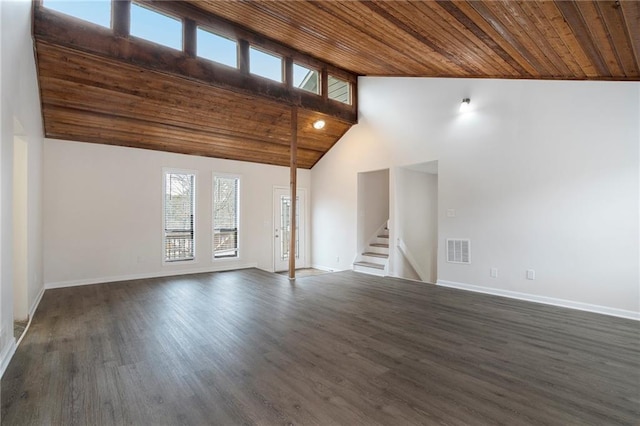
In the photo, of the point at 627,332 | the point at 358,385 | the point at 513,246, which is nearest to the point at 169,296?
the point at 358,385

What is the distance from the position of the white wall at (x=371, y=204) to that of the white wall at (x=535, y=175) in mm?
1137

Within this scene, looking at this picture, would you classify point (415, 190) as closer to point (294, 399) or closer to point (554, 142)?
point (554, 142)

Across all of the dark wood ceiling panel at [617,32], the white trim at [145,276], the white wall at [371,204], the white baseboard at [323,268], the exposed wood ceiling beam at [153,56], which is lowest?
the white baseboard at [323,268]

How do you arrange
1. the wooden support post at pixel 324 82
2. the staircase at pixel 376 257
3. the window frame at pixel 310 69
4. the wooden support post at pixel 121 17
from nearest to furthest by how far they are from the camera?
1. the wooden support post at pixel 121 17
2. the window frame at pixel 310 69
3. the wooden support post at pixel 324 82
4. the staircase at pixel 376 257

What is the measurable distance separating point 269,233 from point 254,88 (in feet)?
12.0

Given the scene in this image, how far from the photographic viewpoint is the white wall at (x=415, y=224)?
640 cm

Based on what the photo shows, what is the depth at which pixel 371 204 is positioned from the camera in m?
7.50

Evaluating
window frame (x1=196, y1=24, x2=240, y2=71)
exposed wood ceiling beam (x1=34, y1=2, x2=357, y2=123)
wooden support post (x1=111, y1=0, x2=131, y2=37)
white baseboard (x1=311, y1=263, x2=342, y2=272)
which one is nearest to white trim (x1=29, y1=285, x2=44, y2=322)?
exposed wood ceiling beam (x1=34, y1=2, x2=357, y2=123)

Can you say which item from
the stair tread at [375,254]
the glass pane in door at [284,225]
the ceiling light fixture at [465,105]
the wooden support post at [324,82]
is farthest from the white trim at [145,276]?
the ceiling light fixture at [465,105]

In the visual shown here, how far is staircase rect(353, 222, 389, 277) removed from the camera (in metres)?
6.63

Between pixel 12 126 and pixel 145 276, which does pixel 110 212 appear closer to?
pixel 145 276

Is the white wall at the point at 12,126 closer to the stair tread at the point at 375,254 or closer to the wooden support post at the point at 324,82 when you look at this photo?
the wooden support post at the point at 324,82

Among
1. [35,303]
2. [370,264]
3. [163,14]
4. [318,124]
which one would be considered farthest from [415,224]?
[35,303]

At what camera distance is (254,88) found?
17.2ft
